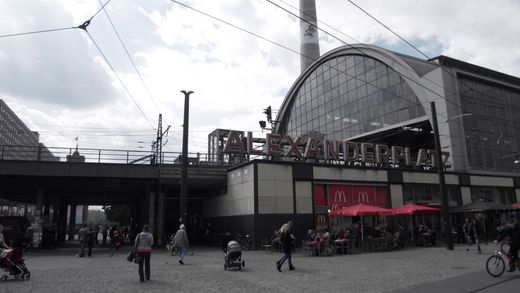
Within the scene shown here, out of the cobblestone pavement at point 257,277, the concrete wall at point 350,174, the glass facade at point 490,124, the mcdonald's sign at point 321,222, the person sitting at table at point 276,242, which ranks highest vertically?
the glass facade at point 490,124

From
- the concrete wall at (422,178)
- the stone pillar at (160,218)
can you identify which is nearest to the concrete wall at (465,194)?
the concrete wall at (422,178)

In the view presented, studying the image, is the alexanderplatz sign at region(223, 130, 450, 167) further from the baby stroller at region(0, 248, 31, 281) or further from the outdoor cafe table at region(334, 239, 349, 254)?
the baby stroller at region(0, 248, 31, 281)

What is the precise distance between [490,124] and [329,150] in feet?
82.0

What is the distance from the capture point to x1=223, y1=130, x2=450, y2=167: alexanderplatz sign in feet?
97.5

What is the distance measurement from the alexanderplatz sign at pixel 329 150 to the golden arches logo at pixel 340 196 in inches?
150

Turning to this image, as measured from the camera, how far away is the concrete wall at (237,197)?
25906mm

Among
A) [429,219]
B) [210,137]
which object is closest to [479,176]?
[429,219]

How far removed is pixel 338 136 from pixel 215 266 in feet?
138

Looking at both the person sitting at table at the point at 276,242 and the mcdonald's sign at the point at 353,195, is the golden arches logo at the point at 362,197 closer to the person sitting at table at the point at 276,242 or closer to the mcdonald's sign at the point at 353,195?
the mcdonald's sign at the point at 353,195

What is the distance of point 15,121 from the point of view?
134 metres

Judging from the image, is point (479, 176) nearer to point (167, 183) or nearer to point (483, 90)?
point (483, 90)

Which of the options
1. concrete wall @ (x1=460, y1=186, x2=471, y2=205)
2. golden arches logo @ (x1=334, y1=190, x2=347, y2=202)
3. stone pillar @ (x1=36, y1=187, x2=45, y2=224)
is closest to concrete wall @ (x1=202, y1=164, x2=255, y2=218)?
golden arches logo @ (x1=334, y1=190, x2=347, y2=202)

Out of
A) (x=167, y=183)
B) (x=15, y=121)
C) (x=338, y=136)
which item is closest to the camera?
(x=167, y=183)

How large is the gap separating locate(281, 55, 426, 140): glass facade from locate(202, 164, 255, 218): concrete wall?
64.2 feet
